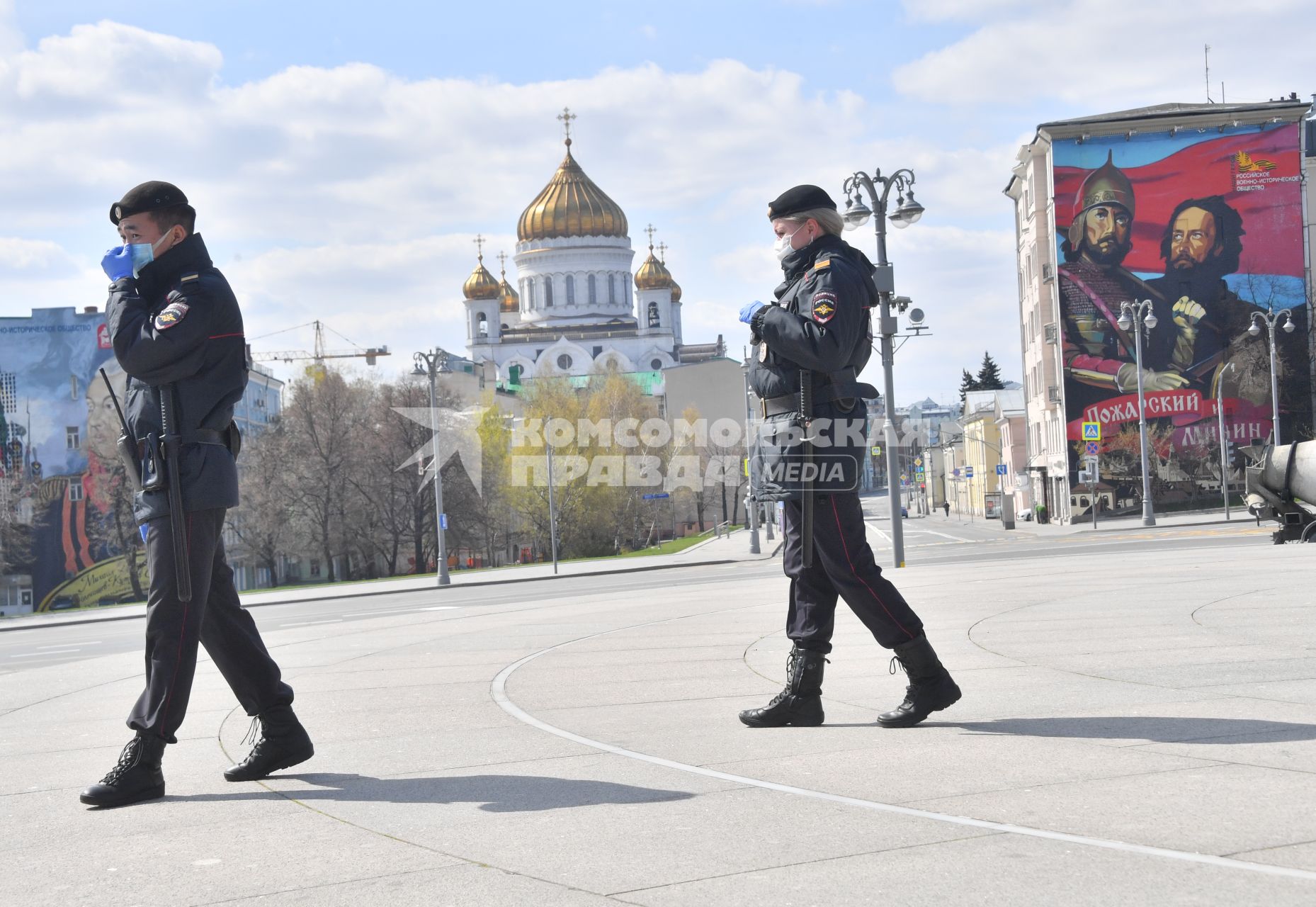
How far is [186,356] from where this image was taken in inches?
201

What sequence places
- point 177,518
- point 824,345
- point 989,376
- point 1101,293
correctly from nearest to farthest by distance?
point 177,518
point 824,345
point 1101,293
point 989,376

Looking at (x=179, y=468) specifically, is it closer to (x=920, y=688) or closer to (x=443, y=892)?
(x=443, y=892)

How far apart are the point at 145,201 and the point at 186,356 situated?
671 millimetres

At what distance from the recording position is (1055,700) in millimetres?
6113

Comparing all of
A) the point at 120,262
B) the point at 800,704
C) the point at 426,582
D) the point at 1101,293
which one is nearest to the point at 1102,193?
the point at 1101,293

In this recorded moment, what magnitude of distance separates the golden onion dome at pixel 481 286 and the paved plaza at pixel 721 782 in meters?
125

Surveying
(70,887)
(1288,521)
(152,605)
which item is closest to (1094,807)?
(70,887)

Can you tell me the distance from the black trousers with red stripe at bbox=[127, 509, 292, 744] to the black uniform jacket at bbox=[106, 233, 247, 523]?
120 millimetres

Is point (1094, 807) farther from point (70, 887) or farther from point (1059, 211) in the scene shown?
point (1059, 211)

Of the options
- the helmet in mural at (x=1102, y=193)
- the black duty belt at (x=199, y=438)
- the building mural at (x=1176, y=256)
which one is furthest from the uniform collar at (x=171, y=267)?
the helmet in mural at (x=1102, y=193)

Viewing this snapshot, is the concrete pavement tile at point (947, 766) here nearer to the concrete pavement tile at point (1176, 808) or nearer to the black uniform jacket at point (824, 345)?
the concrete pavement tile at point (1176, 808)

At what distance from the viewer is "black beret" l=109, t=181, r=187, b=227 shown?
17.3 feet

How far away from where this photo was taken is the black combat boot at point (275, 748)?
5219mm

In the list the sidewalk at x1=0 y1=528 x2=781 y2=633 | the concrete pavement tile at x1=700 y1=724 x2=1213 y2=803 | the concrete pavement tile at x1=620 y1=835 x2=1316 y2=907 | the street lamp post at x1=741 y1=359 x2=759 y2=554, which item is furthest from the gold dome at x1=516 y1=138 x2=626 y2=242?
the concrete pavement tile at x1=620 y1=835 x2=1316 y2=907
